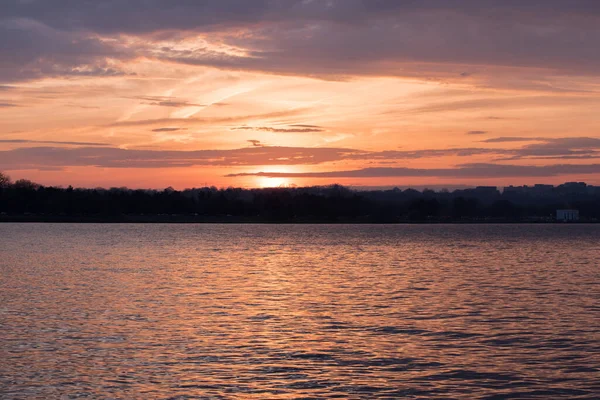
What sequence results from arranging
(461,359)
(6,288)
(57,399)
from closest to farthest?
(57,399), (461,359), (6,288)

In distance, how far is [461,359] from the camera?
2986 cm

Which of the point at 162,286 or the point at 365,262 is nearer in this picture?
the point at 162,286

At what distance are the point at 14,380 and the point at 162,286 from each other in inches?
1324

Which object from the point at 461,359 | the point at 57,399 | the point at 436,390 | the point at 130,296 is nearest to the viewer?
the point at 57,399

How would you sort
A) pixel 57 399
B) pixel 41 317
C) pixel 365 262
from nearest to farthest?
1. pixel 57 399
2. pixel 41 317
3. pixel 365 262

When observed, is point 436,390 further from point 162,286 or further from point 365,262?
point 365,262

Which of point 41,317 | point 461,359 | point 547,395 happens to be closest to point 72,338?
point 41,317

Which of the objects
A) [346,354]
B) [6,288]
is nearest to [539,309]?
[346,354]

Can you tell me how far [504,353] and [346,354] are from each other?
21.4 feet

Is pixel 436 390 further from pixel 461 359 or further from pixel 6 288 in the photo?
pixel 6 288

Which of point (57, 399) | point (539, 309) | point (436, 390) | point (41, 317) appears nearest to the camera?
point (57, 399)

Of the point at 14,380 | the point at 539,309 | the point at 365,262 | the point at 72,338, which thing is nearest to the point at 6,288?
the point at 72,338

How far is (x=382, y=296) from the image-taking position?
2084 inches

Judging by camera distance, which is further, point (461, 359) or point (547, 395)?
point (461, 359)
